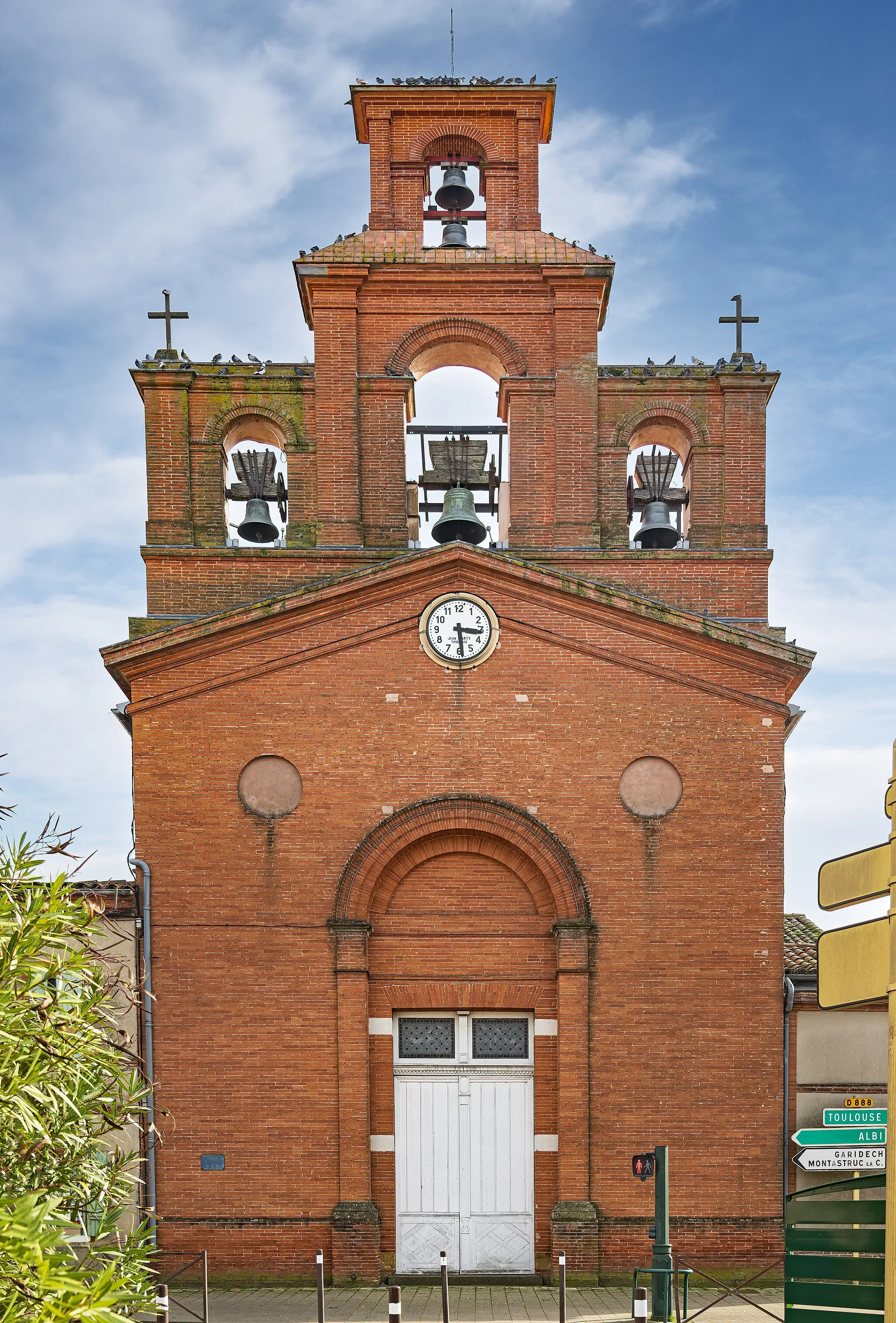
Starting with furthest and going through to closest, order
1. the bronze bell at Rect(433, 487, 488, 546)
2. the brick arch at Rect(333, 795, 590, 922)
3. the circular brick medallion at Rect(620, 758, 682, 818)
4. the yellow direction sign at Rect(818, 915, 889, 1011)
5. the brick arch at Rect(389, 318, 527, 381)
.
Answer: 1. the brick arch at Rect(389, 318, 527, 381)
2. the bronze bell at Rect(433, 487, 488, 546)
3. the circular brick medallion at Rect(620, 758, 682, 818)
4. the brick arch at Rect(333, 795, 590, 922)
5. the yellow direction sign at Rect(818, 915, 889, 1011)

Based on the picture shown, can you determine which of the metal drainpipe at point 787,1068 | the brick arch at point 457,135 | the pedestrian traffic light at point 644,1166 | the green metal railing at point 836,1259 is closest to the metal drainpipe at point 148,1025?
the pedestrian traffic light at point 644,1166

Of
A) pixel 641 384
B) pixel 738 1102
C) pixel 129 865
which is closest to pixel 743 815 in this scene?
pixel 738 1102

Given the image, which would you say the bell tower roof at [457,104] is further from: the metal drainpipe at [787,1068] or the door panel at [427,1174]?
the door panel at [427,1174]

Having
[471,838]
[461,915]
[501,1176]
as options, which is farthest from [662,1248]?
[471,838]

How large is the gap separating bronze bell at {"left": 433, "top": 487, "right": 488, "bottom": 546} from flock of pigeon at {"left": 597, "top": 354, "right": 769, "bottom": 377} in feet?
8.78

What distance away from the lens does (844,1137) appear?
13.9 metres

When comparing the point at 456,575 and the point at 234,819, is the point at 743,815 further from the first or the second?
the point at 234,819

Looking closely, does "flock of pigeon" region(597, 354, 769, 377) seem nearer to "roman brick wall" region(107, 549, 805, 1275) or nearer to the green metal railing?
"roman brick wall" region(107, 549, 805, 1275)

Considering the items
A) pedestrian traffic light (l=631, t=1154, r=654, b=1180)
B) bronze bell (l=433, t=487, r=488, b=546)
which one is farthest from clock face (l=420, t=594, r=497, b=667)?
pedestrian traffic light (l=631, t=1154, r=654, b=1180)

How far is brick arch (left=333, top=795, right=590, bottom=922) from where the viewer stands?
630 inches

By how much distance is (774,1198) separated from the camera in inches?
612

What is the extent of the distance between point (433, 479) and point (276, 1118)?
8696 millimetres

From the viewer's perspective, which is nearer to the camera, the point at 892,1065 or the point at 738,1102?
the point at 892,1065

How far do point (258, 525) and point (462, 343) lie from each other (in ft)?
12.9
